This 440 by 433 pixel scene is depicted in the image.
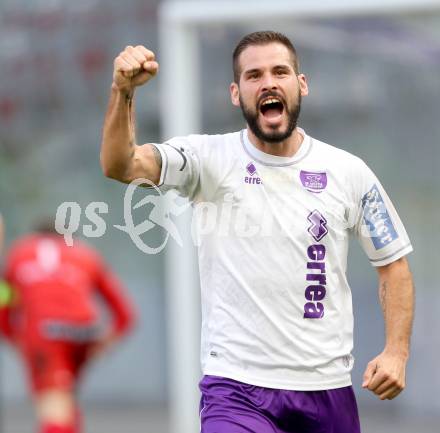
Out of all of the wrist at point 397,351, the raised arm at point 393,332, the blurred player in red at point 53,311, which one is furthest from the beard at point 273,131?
the blurred player in red at point 53,311

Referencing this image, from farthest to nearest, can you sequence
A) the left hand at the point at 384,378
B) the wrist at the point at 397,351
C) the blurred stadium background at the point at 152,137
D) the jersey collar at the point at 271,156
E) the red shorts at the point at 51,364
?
the blurred stadium background at the point at 152,137
the red shorts at the point at 51,364
the jersey collar at the point at 271,156
the wrist at the point at 397,351
the left hand at the point at 384,378

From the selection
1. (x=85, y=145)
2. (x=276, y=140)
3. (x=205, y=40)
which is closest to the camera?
(x=276, y=140)

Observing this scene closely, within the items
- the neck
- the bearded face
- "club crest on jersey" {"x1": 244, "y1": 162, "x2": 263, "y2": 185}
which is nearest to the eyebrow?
the bearded face

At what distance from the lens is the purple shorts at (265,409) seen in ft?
18.0

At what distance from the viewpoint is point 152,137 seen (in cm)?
1480

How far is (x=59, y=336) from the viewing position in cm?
1044

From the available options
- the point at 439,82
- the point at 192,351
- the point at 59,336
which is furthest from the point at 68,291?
the point at 439,82

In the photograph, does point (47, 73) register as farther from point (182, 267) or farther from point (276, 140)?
point (276, 140)

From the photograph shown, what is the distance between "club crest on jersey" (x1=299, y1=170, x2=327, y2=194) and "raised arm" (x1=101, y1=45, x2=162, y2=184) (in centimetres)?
63

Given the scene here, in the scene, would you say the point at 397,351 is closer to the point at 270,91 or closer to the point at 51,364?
the point at 270,91

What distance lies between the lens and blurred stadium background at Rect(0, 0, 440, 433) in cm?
1330

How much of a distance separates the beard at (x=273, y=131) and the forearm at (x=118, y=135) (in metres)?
0.55

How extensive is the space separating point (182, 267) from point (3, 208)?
16.9ft

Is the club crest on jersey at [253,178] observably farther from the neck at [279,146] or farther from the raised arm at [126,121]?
the raised arm at [126,121]
